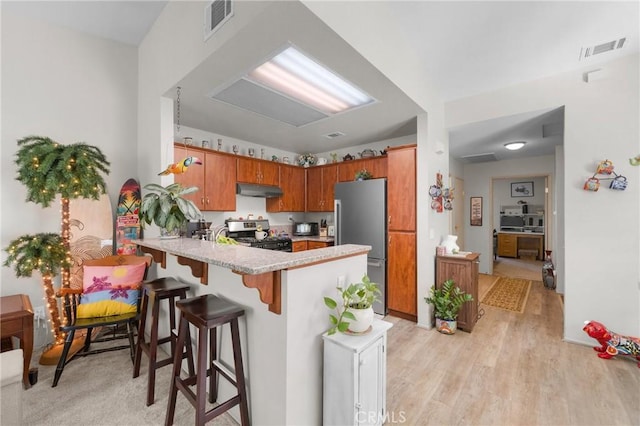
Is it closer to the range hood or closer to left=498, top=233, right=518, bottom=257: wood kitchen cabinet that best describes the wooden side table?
the range hood

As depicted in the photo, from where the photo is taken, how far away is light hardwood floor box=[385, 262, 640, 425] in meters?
1.77

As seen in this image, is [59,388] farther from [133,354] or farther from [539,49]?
[539,49]

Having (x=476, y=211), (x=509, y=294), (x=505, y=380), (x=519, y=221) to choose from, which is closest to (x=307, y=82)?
(x=505, y=380)

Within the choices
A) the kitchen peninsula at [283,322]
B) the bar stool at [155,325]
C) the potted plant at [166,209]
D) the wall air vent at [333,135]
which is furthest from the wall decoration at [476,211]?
the bar stool at [155,325]

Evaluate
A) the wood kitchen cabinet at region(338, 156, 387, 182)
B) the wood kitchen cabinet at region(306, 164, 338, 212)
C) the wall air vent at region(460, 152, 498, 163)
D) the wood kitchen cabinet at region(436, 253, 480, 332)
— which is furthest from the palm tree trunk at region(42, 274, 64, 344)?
the wall air vent at region(460, 152, 498, 163)

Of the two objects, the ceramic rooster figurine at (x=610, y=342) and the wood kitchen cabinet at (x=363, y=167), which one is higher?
the wood kitchen cabinet at (x=363, y=167)

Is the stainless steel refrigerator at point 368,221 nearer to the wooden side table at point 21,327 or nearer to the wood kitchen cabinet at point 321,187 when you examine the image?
the wood kitchen cabinet at point 321,187

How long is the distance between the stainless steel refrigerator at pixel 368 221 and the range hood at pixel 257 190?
43.9 inches

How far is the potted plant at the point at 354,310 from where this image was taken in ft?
4.83

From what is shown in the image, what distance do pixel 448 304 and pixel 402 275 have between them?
23.8 inches

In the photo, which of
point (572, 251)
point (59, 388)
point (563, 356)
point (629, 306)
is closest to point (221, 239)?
point (59, 388)

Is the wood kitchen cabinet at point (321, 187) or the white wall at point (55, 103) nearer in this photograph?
the white wall at point (55, 103)

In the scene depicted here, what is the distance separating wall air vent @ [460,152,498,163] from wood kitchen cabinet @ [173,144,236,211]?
454 centimetres

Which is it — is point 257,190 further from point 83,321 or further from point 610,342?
point 610,342
